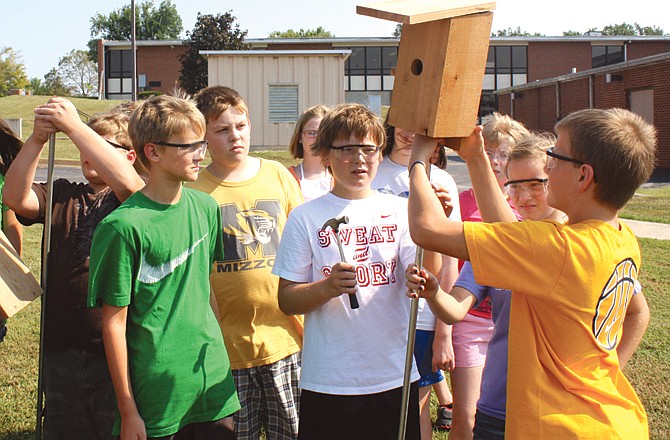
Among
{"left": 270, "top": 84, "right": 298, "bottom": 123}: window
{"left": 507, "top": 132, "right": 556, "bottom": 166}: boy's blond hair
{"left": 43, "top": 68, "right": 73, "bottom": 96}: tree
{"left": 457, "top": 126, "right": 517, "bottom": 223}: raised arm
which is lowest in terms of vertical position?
{"left": 457, "top": 126, "right": 517, "bottom": 223}: raised arm

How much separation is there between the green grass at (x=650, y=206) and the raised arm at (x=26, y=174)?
12.7 metres

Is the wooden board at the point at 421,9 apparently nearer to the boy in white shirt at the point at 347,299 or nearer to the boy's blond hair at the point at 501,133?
the boy in white shirt at the point at 347,299

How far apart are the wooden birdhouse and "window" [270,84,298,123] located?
22350 millimetres

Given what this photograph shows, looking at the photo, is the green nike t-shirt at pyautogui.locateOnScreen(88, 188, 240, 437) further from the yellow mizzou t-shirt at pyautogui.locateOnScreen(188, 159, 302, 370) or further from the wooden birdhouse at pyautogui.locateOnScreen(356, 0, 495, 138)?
the wooden birdhouse at pyautogui.locateOnScreen(356, 0, 495, 138)

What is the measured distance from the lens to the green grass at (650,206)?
13750mm

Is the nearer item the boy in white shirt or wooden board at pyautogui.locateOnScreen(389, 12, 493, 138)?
wooden board at pyautogui.locateOnScreen(389, 12, 493, 138)

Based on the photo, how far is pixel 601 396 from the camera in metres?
2.24

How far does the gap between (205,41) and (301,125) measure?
133ft

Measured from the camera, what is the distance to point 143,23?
299 ft

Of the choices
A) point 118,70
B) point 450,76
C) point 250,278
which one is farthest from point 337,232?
point 118,70

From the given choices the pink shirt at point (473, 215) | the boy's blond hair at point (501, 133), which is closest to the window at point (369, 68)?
the boy's blond hair at point (501, 133)

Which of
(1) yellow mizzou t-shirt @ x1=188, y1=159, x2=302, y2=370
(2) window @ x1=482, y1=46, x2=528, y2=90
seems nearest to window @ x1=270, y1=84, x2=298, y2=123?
(1) yellow mizzou t-shirt @ x1=188, y1=159, x2=302, y2=370

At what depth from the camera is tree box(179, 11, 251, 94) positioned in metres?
41.4

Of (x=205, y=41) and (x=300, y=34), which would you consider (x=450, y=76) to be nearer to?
(x=205, y=41)
